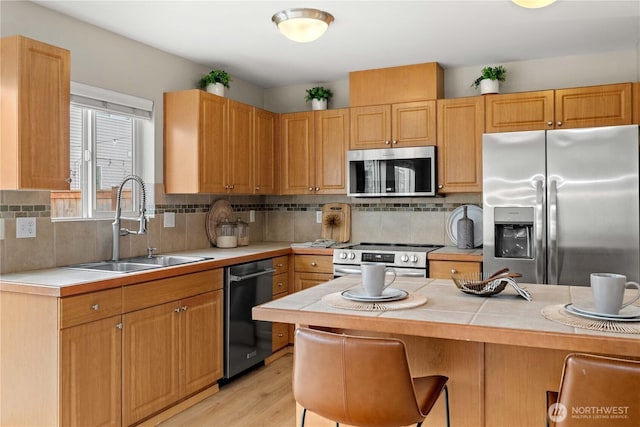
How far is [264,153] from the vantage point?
4.66 meters

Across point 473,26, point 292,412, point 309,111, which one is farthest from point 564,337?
point 309,111

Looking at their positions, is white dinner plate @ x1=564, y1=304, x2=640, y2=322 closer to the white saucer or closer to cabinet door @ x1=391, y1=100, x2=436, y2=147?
the white saucer

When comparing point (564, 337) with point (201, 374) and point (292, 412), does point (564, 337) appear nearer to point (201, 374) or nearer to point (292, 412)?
point (292, 412)

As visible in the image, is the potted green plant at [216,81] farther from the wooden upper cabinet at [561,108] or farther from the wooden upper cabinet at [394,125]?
the wooden upper cabinet at [561,108]

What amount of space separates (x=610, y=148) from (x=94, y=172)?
132 inches

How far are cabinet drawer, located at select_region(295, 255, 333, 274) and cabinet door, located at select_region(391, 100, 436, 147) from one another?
1.12 metres

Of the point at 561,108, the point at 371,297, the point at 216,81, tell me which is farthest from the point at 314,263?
the point at 371,297

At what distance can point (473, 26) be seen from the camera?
344cm

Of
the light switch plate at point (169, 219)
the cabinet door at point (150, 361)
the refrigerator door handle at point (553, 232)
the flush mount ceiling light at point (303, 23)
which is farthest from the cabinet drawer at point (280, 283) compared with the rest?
the refrigerator door handle at point (553, 232)

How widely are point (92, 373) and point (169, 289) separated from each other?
64 centimetres

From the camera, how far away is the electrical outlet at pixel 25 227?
9.32 feet

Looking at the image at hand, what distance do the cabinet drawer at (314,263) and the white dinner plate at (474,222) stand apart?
3.55 feet

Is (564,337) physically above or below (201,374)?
above

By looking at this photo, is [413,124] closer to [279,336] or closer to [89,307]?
[279,336]
